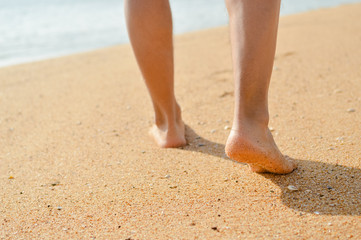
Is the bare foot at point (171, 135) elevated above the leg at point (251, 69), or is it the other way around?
the leg at point (251, 69)

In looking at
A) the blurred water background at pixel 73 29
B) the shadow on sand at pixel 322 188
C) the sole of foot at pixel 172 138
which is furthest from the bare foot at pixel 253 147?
the blurred water background at pixel 73 29

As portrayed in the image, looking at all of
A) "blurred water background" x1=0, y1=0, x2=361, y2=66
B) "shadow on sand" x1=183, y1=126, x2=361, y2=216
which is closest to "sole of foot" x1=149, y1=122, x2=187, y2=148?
"shadow on sand" x1=183, y1=126, x2=361, y2=216

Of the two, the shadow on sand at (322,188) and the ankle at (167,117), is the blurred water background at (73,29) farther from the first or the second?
the shadow on sand at (322,188)

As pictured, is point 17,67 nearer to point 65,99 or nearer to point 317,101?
point 65,99

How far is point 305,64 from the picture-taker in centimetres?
297

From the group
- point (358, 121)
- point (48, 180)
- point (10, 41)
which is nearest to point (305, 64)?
point (358, 121)

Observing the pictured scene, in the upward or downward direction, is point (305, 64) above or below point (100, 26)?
above

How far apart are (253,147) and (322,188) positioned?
0.29 meters

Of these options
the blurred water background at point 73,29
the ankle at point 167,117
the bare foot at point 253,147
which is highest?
the bare foot at point 253,147

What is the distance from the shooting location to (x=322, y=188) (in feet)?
4.25

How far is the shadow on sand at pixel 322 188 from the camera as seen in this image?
1181mm

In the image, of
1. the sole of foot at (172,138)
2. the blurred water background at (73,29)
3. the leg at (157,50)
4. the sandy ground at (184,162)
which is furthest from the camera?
the blurred water background at (73,29)

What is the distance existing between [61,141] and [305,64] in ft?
6.15

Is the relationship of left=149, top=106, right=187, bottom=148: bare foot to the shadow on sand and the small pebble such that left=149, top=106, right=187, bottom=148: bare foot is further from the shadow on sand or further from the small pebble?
the small pebble
